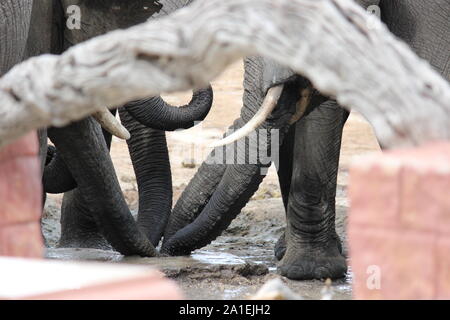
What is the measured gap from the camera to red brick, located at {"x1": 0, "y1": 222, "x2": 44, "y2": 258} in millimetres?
2314

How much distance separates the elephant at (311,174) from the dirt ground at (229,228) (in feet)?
0.33

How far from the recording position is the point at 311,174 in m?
4.95

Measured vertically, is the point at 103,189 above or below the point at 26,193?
below

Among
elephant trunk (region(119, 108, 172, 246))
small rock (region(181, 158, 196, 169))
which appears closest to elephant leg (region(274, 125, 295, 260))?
elephant trunk (region(119, 108, 172, 246))

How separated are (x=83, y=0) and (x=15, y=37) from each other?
26.1 inches

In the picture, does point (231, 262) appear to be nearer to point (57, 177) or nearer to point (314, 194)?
point (314, 194)

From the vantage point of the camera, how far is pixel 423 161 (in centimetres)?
186

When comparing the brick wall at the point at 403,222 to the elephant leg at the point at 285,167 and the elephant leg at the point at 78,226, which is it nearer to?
the elephant leg at the point at 285,167

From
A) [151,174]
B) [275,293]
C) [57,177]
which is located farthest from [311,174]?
[275,293]

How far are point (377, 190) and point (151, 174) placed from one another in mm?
3679

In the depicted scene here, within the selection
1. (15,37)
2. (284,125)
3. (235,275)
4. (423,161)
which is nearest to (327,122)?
(284,125)

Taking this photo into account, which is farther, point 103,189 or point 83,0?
point 103,189

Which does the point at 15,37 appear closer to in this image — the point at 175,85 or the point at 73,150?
the point at 73,150
